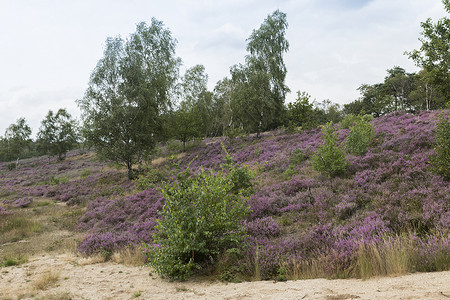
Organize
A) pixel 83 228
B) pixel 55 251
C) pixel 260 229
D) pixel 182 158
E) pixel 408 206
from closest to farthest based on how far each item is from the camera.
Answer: pixel 408 206, pixel 260 229, pixel 55 251, pixel 83 228, pixel 182 158

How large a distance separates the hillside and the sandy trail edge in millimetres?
427

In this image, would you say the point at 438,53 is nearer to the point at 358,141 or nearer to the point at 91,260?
the point at 358,141

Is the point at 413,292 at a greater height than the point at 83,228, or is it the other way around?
the point at 413,292

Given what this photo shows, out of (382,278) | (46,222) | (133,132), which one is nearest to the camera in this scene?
(382,278)

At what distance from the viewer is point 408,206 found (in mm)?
7207

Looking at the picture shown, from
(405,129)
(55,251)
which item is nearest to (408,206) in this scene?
(405,129)

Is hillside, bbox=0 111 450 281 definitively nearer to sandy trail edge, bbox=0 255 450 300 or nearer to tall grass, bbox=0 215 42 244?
tall grass, bbox=0 215 42 244

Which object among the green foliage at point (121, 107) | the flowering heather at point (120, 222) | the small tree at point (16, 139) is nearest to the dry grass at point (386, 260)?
the flowering heather at point (120, 222)

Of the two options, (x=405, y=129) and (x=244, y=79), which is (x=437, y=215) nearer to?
(x=405, y=129)

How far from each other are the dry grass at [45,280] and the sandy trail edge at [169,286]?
0.10 metres

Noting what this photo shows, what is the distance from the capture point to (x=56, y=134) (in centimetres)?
4941

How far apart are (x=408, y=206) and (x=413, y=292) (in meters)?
4.37

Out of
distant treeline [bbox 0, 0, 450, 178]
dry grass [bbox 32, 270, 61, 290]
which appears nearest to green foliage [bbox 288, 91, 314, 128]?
distant treeline [bbox 0, 0, 450, 178]

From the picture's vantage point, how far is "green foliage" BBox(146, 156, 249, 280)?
A: 598 cm
